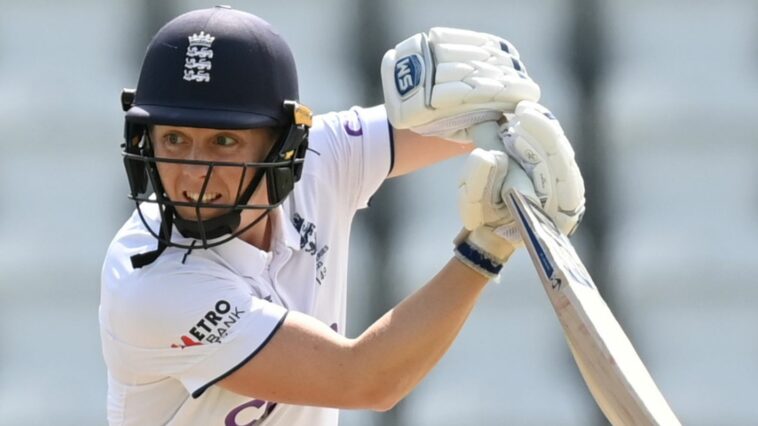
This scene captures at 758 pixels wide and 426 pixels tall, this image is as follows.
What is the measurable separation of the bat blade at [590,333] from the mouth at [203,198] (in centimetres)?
41

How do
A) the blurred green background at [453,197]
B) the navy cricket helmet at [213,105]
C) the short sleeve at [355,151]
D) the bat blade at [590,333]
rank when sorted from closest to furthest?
the bat blade at [590,333] < the navy cricket helmet at [213,105] < the short sleeve at [355,151] < the blurred green background at [453,197]

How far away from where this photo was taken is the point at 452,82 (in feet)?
7.00

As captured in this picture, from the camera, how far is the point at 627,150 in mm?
3123

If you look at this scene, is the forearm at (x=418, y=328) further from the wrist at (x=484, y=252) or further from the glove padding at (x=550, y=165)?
the glove padding at (x=550, y=165)

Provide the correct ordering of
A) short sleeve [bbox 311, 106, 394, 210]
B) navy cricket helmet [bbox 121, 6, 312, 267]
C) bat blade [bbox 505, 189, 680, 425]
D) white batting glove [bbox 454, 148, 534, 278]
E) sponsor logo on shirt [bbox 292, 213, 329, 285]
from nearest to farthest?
1. bat blade [bbox 505, 189, 680, 425]
2. white batting glove [bbox 454, 148, 534, 278]
3. navy cricket helmet [bbox 121, 6, 312, 267]
4. sponsor logo on shirt [bbox 292, 213, 329, 285]
5. short sleeve [bbox 311, 106, 394, 210]

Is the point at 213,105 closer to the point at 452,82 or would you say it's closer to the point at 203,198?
the point at 203,198

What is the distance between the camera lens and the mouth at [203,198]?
6.86 ft

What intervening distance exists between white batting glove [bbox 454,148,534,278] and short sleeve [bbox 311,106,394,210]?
1.44ft

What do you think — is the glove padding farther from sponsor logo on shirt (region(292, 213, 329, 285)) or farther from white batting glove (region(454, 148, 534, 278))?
sponsor logo on shirt (region(292, 213, 329, 285))

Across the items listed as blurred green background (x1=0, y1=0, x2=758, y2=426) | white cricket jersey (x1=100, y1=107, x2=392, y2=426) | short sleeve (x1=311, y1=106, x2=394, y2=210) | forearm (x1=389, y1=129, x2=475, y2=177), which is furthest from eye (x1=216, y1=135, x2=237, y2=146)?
blurred green background (x1=0, y1=0, x2=758, y2=426)

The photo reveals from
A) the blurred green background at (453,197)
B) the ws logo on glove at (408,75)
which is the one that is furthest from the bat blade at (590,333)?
the blurred green background at (453,197)

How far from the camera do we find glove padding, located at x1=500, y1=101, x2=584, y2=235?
6.65 ft

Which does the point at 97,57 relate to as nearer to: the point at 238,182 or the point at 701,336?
the point at 238,182

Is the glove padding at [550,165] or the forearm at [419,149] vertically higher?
the glove padding at [550,165]
